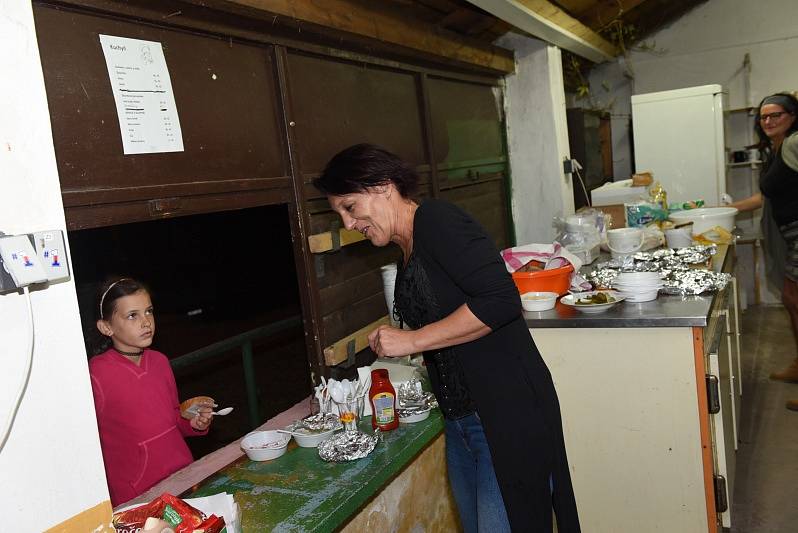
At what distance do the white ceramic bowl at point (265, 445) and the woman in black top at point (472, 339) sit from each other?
453mm

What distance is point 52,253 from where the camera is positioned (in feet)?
4.03

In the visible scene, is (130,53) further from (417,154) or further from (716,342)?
(716,342)

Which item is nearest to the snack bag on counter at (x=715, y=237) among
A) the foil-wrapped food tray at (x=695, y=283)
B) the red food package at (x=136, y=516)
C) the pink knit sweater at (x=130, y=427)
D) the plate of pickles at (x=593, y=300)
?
the foil-wrapped food tray at (x=695, y=283)

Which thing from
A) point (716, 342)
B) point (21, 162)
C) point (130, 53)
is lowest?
point (716, 342)

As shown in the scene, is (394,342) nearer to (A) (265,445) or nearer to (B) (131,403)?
(A) (265,445)

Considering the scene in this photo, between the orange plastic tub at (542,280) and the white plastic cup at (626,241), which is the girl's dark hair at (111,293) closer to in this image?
the orange plastic tub at (542,280)

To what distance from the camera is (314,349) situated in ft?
7.97

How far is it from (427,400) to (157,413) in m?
0.89

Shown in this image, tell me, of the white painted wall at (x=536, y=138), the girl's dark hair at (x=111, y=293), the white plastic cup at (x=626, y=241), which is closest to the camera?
the girl's dark hair at (x=111, y=293)

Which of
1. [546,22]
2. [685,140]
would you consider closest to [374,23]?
[546,22]

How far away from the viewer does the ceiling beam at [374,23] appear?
85.9 inches

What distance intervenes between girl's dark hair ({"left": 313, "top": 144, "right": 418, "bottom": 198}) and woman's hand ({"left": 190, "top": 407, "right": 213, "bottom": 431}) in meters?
0.86

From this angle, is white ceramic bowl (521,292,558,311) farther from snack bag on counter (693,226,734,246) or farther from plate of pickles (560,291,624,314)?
snack bag on counter (693,226,734,246)

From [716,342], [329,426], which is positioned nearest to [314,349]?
[329,426]
